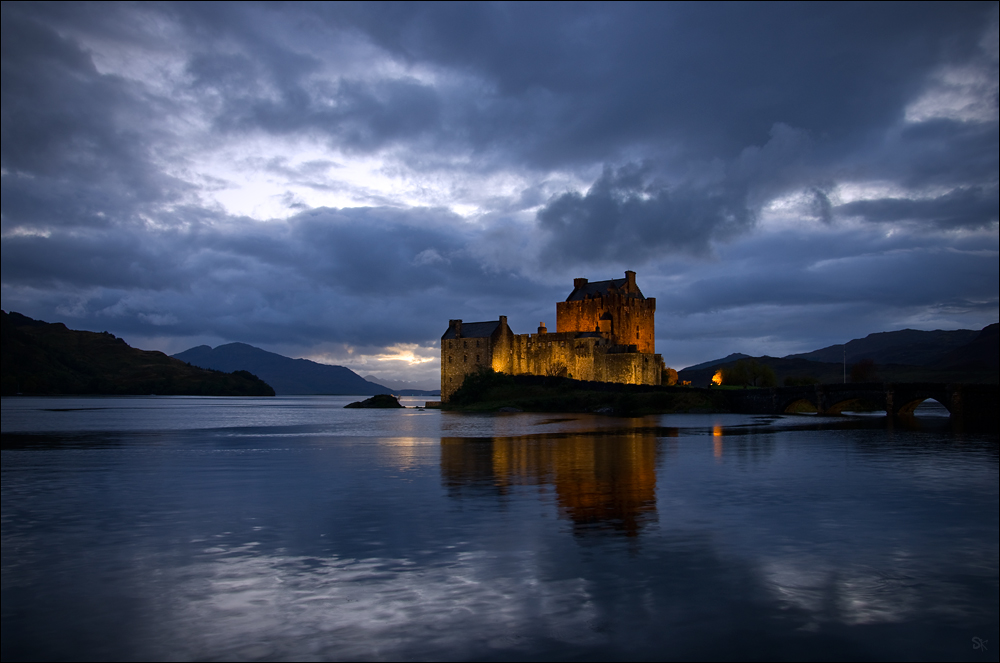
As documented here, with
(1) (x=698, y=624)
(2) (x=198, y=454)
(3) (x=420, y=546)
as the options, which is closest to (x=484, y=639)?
(1) (x=698, y=624)

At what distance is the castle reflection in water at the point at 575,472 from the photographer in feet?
48.3

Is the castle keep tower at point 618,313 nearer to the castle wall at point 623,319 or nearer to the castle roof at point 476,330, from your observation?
the castle wall at point 623,319

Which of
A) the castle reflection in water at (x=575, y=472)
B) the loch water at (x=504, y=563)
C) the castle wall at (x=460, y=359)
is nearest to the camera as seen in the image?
the loch water at (x=504, y=563)

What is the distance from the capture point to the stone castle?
80125 millimetres

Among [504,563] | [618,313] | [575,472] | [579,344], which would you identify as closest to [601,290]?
[618,313]

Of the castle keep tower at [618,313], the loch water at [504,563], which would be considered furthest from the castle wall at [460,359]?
the loch water at [504,563]

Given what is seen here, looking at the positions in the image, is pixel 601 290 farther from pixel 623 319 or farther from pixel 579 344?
pixel 579 344

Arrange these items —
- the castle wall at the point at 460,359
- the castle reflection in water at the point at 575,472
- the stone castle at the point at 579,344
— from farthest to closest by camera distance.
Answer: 1. the castle wall at the point at 460,359
2. the stone castle at the point at 579,344
3. the castle reflection in water at the point at 575,472

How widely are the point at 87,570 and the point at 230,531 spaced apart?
3.01m

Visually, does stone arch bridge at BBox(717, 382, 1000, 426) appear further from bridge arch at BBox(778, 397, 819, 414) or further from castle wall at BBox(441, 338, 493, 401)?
castle wall at BBox(441, 338, 493, 401)

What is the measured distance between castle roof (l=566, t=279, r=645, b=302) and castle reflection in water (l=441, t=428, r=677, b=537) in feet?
168

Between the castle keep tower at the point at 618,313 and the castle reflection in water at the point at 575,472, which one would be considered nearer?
the castle reflection in water at the point at 575,472

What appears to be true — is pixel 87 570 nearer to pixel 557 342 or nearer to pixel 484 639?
pixel 484 639

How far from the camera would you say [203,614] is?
8.35 m
